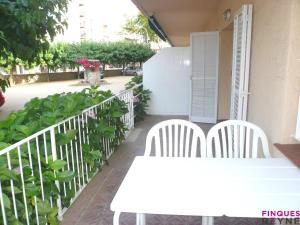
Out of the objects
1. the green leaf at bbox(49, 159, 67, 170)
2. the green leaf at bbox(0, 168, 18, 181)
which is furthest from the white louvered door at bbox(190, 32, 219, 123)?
the green leaf at bbox(0, 168, 18, 181)

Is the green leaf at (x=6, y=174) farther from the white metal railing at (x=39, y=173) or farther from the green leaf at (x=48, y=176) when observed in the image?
the green leaf at (x=48, y=176)

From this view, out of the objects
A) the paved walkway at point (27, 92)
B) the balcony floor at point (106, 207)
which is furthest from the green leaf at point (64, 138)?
the paved walkway at point (27, 92)

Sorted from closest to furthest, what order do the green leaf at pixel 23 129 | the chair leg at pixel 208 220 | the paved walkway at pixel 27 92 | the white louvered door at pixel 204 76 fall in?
the chair leg at pixel 208 220
the green leaf at pixel 23 129
the white louvered door at pixel 204 76
the paved walkway at pixel 27 92

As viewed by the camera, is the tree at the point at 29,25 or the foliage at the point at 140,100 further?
the foliage at the point at 140,100

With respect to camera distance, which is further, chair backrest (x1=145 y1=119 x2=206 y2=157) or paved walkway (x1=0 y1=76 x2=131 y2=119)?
paved walkway (x1=0 y1=76 x2=131 y2=119)

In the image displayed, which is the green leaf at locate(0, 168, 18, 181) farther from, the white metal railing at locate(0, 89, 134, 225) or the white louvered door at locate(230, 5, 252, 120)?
the white louvered door at locate(230, 5, 252, 120)

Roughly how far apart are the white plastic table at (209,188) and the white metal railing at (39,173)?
68 cm

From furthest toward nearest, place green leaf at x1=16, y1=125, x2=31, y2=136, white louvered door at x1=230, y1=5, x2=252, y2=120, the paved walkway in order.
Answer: the paved walkway
white louvered door at x1=230, y1=5, x2=252, y2=120
green leaf at x1=16, y1=125, x2=31, y2=136

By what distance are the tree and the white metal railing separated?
35.3 inches

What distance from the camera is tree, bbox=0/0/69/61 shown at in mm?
2236

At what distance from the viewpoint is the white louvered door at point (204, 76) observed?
511cm

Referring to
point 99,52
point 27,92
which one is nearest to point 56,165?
point 27,92

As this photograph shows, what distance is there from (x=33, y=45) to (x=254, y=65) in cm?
237

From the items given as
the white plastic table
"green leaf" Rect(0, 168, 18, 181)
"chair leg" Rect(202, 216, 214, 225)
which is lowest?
"chair leg" Rect(202, 216, 214, 225)
